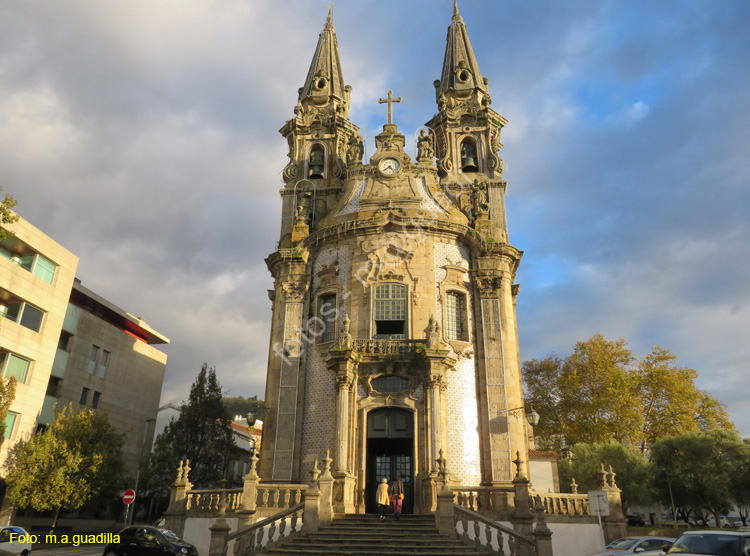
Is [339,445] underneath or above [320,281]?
underneath

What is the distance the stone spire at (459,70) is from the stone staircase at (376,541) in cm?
2344

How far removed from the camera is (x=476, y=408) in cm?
2362

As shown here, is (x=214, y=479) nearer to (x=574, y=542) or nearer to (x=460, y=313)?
(x=460, y=313)

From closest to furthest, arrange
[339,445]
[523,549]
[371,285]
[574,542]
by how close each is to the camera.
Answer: [523,549], [574,542], [339,445], [371,285]

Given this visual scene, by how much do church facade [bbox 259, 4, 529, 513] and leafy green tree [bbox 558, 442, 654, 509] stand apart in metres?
12.1

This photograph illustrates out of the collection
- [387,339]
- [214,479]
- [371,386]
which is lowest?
[214,479]

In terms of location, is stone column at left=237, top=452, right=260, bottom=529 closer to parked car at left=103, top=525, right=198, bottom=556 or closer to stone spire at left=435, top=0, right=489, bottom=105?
parked car at left=103, top=525, right=198, bottom=556

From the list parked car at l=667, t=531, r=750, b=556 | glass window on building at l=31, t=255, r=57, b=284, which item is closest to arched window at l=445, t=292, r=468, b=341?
parked car at l=667, t=531, r=750, b=556

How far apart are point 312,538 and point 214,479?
24831 millimetres

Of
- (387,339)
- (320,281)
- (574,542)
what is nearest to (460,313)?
(387,339)

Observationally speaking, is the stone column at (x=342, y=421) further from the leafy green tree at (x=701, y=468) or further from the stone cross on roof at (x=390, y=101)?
the leafy green tree at (x=701, y=468)

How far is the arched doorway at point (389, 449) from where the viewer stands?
2232cm

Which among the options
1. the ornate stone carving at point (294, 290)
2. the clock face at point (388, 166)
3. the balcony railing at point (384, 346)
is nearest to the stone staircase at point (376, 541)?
the balcony railing at point (384, 346)

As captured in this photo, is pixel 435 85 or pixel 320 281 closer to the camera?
pixel 320 281
